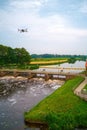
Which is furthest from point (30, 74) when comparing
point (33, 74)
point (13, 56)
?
point (13, 56)

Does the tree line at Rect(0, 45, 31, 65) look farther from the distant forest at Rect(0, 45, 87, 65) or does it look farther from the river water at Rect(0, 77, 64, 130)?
the river water at Rect(0, 77, 64, 130)

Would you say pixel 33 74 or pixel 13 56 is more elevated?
pixel 13 56

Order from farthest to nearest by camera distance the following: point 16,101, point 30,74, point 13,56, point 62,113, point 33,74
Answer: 1. point 13,56
2. point 33,74
3. point 30,74
4. point 16,101
5. point 62,113

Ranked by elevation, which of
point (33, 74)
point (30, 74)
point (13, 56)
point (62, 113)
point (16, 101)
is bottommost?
point (16, 101)

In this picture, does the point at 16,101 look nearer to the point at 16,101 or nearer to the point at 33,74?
the point at 16,101

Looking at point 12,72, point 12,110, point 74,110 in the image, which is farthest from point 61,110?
point 12,72

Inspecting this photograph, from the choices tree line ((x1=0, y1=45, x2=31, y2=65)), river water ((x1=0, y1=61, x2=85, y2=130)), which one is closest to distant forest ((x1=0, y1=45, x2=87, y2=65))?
tree line ((x1=0, y1=45, x2=31, y2=65))
